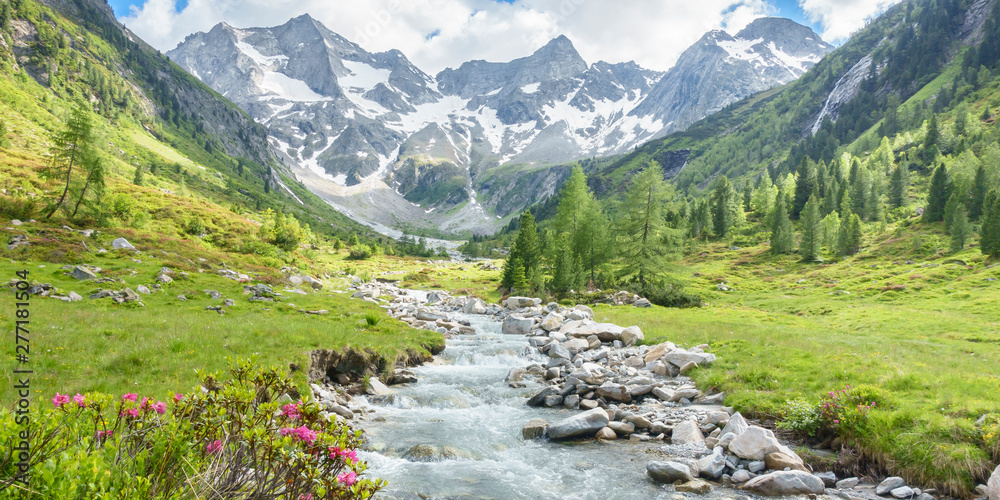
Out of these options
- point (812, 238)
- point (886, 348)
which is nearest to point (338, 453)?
point (886, 348)

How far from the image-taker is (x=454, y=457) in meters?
12.7

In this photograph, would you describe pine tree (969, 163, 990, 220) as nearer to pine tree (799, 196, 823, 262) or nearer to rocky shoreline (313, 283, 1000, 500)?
pine tree (799, 196, 823, 262)

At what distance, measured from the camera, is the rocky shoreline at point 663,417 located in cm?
1040

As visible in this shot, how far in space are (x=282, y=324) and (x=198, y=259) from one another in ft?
89.6

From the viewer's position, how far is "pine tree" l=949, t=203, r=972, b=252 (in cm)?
6681

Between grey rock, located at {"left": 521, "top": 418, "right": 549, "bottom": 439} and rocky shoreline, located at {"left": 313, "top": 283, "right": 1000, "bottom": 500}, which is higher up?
rocky shoreline, located at {"left": 313, "top": 283, "right": 1000, "bottom": 500}

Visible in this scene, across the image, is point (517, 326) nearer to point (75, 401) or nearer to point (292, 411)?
point (292, 411)

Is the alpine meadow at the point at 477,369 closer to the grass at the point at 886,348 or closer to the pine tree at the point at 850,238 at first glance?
the grass at the point at 886,348

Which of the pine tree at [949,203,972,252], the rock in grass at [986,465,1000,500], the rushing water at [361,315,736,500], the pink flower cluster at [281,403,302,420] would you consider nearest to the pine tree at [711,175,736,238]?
the pine tree at [949,203,972,252]

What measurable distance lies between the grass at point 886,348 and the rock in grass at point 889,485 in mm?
391

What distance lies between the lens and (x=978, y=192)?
78938 millimetres

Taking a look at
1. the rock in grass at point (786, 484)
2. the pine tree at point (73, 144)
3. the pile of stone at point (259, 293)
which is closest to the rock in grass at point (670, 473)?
the rock in grass at point (786, 484)

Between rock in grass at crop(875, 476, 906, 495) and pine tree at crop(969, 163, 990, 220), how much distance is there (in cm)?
10226

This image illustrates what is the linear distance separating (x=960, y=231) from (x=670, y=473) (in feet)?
292
